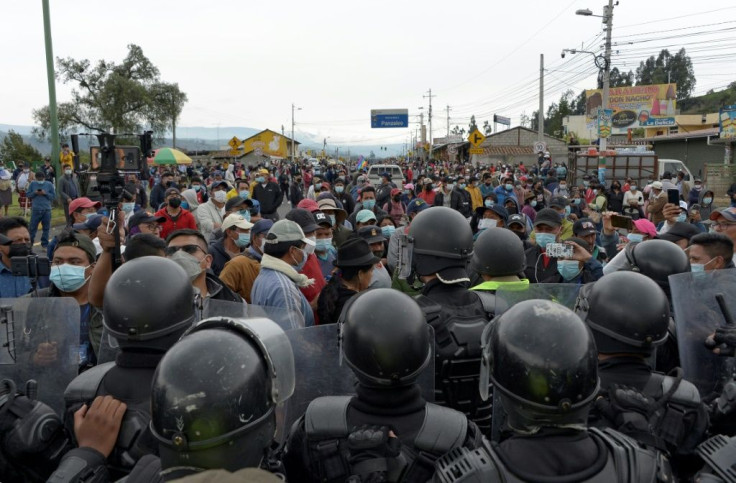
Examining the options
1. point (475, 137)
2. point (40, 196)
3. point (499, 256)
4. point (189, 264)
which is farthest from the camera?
point (475, 137)

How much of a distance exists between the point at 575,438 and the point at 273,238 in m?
2.88

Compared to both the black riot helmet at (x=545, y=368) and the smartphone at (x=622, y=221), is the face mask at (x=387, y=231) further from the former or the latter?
the black riot helmet at (x=545, y=368)

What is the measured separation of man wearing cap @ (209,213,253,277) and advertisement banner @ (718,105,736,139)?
2835 cm

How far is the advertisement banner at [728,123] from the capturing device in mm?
27328

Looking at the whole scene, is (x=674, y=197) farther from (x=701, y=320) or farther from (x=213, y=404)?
(x=213, y=404)

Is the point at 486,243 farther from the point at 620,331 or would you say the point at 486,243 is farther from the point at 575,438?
the point at 575,438

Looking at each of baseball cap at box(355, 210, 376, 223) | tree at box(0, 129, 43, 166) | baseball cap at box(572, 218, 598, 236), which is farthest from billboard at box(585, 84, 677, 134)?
baseball cap at box(572, 218, 598, 236)

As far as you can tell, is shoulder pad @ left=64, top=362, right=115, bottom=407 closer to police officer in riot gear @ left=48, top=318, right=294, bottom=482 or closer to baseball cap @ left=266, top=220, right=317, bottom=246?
police officer in riot gear @ left=48, top=318, right=294, bottom=482

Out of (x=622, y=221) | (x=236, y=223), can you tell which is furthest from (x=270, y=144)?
(x=622, y=221)

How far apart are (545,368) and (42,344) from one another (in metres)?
2.39

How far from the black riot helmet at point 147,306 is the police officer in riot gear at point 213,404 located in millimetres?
639

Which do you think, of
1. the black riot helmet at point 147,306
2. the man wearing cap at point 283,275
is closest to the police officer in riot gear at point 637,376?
the black riot helmet at point 147,306

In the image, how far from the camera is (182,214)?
8.72 m

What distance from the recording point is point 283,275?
163 inches
